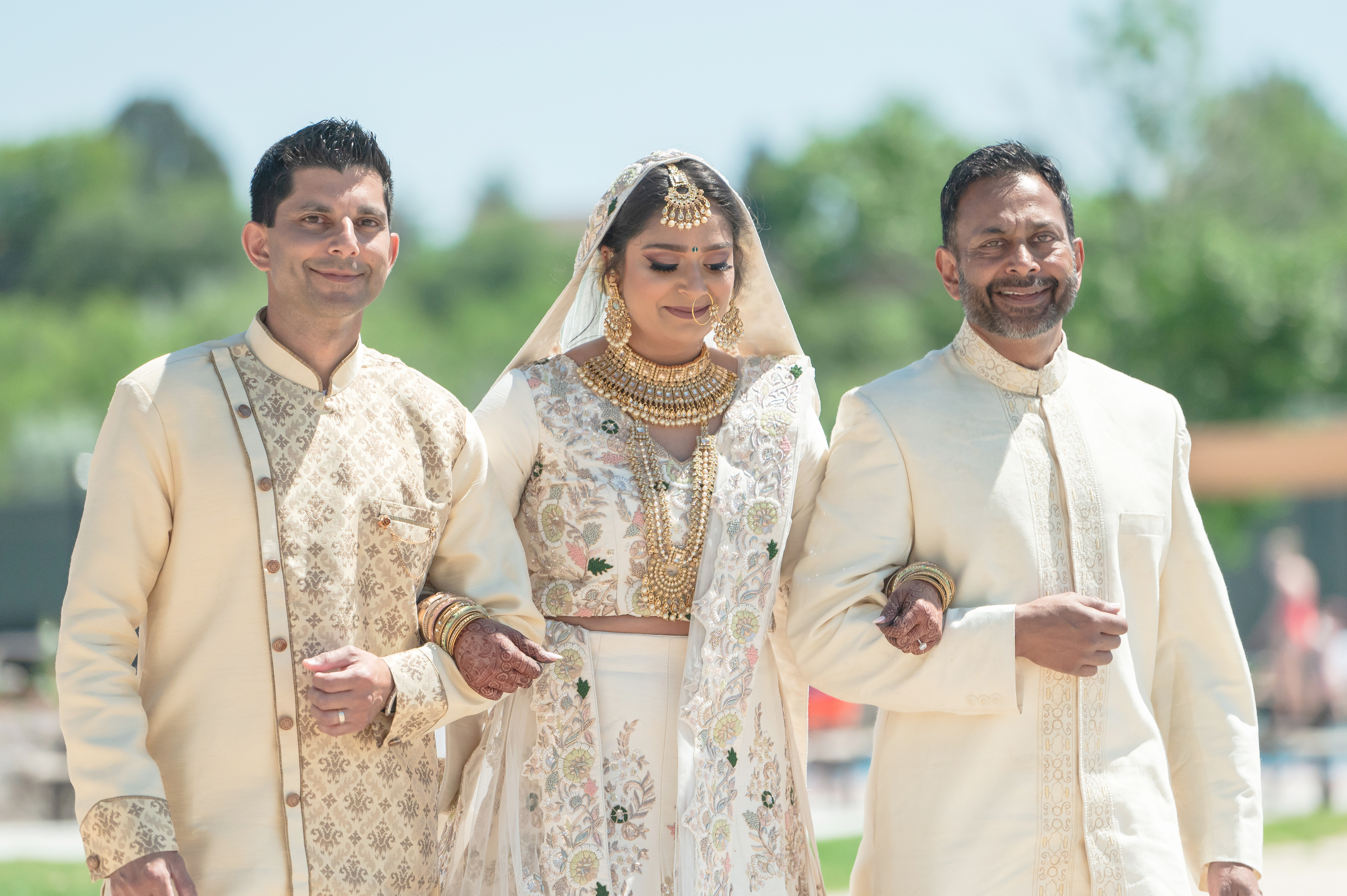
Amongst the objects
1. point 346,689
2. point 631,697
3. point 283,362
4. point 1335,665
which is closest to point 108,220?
point 1335,665

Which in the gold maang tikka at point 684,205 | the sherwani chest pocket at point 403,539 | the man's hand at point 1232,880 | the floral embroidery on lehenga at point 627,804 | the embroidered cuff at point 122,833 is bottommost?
the man's hand at point 1232,880

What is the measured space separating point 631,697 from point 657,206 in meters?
1.14

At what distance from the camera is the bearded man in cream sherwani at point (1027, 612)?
300cm

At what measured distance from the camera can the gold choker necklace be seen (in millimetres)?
3271

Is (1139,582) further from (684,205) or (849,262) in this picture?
(849,262)

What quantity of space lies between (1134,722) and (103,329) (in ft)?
138

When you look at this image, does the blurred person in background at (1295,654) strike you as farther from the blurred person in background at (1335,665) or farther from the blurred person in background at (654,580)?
the blurred person in background at (654,580)

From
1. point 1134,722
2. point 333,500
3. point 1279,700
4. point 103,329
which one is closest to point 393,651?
point 333,500

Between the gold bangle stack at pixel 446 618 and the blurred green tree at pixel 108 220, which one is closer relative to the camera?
the gold bangle stack at pixel 446 618

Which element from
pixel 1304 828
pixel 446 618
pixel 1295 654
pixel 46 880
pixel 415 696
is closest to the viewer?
pixel 415 696

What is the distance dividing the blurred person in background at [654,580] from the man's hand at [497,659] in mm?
307

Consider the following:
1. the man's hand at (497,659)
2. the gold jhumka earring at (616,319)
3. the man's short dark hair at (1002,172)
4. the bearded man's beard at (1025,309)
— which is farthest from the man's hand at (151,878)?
the man's short dark hair at (1002,172)

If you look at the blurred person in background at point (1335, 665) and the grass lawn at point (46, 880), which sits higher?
the grass lawn at point (46, 880)

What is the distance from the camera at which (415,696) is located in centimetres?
270
